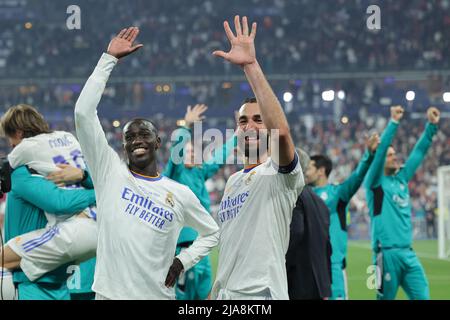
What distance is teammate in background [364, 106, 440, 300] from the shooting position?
862 centimetres

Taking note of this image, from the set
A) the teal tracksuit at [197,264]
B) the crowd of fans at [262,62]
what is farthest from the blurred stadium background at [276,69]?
the teal tracksuit at [197,264]

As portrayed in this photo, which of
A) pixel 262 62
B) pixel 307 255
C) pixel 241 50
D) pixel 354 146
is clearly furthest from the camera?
pixel 262 62

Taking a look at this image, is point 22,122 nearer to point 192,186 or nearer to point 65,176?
point 65,176

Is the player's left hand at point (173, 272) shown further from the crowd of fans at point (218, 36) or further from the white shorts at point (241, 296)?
the crowd of fans at point (218, 36)

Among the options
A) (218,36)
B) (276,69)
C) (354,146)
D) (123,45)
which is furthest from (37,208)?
(218,36)

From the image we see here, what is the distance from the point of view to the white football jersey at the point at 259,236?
400 centimetres

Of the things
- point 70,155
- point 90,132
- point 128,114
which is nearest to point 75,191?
point 70,155

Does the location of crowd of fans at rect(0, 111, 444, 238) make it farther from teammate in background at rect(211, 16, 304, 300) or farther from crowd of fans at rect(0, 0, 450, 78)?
teammate in background at rect(211, 16, 304, 300)

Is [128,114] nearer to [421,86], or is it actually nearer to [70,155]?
[421,86]

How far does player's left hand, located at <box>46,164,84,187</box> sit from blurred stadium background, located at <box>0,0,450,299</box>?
21.4 meters

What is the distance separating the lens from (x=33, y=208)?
5.78 meters

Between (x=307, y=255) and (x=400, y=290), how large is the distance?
8.33 meters

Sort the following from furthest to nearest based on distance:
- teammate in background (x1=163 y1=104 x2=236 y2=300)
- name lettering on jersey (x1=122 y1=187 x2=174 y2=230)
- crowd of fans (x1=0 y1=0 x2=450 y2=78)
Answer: crowd of fans (x1=0 y1=0 x2=450 y2=78)
teammate in background (x1=163 y1=104 x2=236 y2=300)
name lettering on jersey (x1=122 y1=187 x2=174 y2=230)

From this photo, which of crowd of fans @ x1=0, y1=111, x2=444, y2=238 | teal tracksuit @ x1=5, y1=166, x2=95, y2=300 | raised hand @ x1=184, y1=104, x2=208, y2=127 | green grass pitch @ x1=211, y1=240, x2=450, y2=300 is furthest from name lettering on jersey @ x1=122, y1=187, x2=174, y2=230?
crowd of fans @ x1=0, y1=111, x2=444, y2=238
